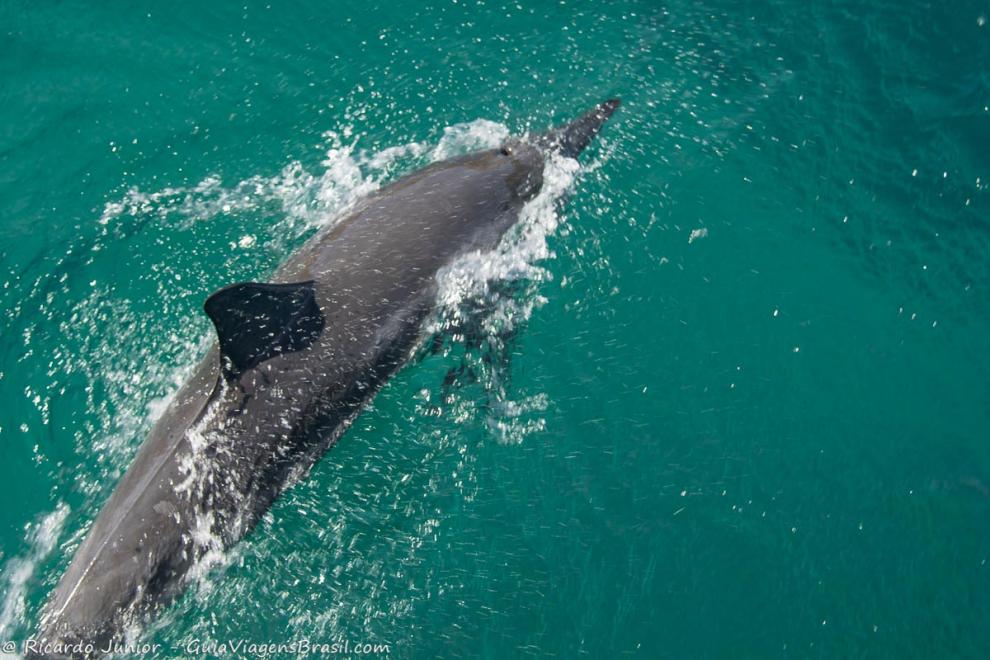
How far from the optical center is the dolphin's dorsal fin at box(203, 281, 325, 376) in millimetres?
6426

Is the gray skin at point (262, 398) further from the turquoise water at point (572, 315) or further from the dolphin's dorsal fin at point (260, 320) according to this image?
the turquoise water at point (572, 315)

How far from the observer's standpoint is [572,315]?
27.7 feet

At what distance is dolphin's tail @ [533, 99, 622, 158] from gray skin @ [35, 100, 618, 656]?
186 centimetres

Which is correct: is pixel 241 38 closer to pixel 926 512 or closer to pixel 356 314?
pixel 356 314

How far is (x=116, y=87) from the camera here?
34.1 feet

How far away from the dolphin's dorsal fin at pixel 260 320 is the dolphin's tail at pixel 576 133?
4.17m

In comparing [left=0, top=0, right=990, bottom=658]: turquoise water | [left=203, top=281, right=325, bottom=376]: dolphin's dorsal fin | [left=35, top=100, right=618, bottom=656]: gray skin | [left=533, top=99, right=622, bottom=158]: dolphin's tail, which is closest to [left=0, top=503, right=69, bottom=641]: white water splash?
[left=0, top=0, right=990, bottom=658]: turquoise water

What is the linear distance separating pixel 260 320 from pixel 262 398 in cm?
64

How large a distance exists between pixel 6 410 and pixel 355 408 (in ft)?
10.9

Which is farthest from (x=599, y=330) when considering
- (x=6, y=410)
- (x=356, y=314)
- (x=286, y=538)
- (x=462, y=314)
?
(x=6, y=410)

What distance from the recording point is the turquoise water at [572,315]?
22.7ft

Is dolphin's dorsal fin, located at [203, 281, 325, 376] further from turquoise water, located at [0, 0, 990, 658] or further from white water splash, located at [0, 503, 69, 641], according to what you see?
white water splash, located at [0, 503, 69, 641]

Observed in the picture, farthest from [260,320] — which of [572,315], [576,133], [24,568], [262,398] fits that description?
[576,133]

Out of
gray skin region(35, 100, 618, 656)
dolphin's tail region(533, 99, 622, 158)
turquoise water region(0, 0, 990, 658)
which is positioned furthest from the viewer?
dolphin's tail region(533, 99, 622, 158)
